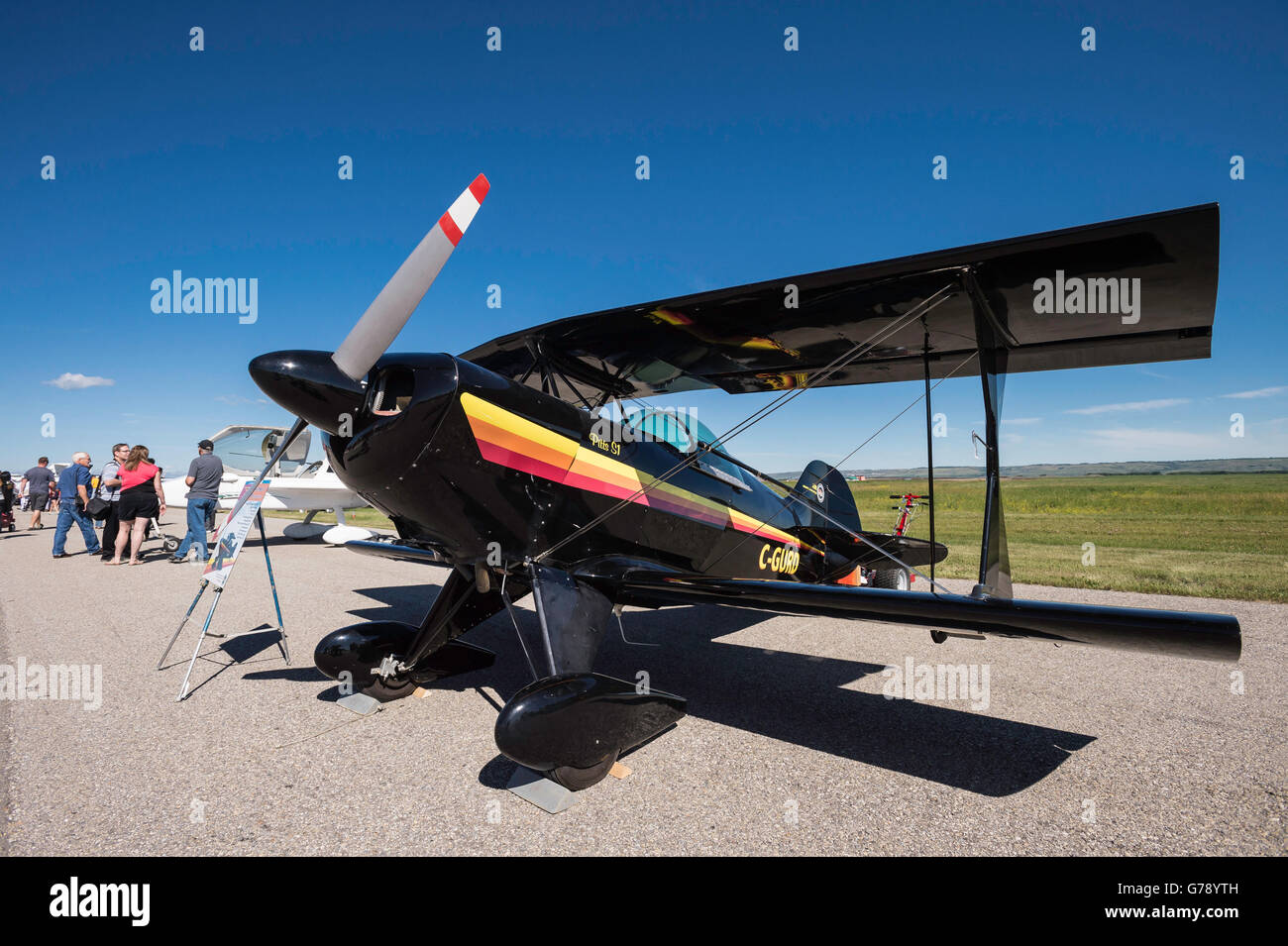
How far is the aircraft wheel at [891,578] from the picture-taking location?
7.87 m

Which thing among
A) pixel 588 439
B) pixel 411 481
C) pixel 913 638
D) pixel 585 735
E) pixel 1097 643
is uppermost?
pixel 588 439

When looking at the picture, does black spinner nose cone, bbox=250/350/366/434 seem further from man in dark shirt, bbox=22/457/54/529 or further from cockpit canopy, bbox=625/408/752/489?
man in dark shirt, bbox=22/457/54/529

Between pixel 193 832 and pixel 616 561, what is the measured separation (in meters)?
2.63

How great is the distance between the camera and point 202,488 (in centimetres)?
1027

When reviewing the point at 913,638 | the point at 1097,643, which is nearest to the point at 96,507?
the point at 913,638

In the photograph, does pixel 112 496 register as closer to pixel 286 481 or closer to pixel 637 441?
pixel 286 481

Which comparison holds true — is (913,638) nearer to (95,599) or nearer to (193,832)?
(193,832)

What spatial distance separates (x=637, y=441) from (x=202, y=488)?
9523 mm

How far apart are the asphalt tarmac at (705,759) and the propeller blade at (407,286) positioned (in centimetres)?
231

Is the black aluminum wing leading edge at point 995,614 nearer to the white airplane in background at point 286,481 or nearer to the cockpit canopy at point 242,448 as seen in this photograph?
the white airplane in background at point 286,481

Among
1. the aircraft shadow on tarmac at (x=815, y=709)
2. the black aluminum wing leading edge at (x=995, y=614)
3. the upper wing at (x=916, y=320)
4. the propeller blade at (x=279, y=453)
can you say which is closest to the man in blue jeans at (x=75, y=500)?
the aircraft shadow on tarmac at (x=815, y=709)
